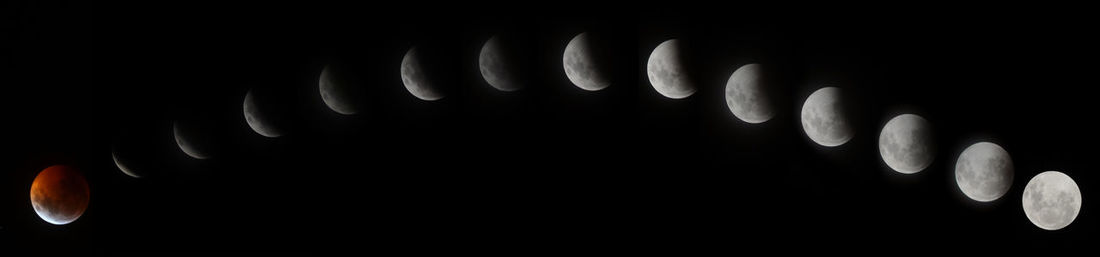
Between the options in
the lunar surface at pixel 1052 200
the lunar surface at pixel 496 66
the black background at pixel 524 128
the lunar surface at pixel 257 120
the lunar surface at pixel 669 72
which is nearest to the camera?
the lunar surface at pixel 1052 200

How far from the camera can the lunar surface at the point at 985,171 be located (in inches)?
70.6

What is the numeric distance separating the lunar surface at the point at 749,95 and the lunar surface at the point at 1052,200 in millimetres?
589

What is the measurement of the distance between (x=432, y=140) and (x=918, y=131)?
62.8 inches

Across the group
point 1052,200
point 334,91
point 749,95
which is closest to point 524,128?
point 334,91

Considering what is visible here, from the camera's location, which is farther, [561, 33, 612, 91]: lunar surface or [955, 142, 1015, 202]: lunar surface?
[561, 33, 612, 91]: lunar surface

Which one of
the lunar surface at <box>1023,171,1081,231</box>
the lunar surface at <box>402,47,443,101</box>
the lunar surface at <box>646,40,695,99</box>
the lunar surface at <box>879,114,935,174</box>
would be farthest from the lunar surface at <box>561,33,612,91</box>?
the lunar surface at <box>1023,171,1081,231</box>

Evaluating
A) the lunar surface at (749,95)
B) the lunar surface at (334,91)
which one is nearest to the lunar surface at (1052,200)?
the lunar surface at (749,95)

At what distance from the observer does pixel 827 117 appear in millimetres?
2012

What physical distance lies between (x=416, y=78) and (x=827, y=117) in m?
1.22

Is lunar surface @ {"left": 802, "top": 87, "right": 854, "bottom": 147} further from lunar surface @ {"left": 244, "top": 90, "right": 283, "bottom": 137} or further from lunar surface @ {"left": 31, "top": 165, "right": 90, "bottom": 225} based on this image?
lunar surface @ {"left": 31, "top": 165, "right": 90, "bottom": 225}

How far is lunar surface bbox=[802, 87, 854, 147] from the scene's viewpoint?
78.6 inches

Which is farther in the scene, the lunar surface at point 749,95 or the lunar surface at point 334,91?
the lunar surface at point 334,91

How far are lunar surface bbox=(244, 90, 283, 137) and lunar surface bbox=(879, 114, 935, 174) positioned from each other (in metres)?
1.95

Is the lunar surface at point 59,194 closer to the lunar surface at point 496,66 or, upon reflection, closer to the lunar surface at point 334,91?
the lunar surface at point 334,91
